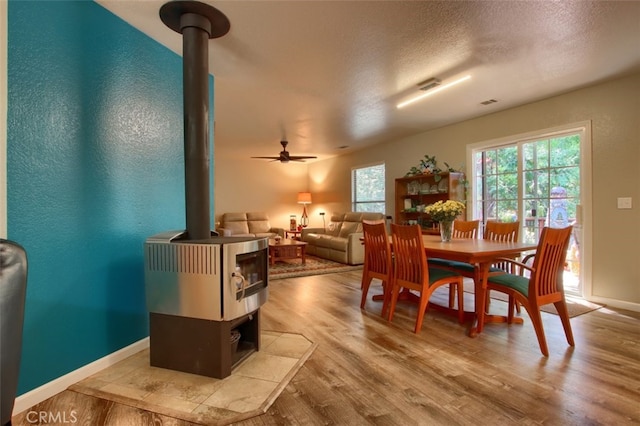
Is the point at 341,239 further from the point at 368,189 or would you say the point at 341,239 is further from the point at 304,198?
the point at 304,198

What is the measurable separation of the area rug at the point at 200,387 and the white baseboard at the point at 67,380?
4 cm

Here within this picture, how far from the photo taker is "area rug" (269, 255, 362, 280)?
481 cm

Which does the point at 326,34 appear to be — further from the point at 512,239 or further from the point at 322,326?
the point at 512,239

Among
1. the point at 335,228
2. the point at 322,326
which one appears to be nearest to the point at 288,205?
the point at 335,228

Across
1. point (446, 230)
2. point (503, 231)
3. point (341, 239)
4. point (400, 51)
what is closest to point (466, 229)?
point (503, 231)

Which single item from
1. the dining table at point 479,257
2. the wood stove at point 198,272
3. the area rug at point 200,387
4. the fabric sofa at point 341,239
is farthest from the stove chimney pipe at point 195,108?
the fabric sofa at point 341,239

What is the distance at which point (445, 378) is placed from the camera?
189 cm

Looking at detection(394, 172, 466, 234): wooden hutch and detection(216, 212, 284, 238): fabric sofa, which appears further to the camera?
detection(216, 212, 284, 238): fabric sofa

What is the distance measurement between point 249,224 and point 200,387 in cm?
600

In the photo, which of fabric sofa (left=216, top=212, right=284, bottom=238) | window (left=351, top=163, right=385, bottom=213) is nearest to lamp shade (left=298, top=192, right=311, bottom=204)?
fabric sofa (left=216, top=212, right=284, bottom=238)

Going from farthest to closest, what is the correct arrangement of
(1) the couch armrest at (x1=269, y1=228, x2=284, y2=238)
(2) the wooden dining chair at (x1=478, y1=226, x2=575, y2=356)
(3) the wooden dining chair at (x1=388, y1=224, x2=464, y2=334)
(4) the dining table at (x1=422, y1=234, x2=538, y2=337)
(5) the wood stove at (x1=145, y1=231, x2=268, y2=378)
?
1. (1) the couch armrest at (x1=269, y1=228, x2=284, y2=238)
2. (3) the wooden dining chair at (x1=388, y1=224, x2=464, y2=334)
3. (4) the dining table at (x1=422, y1=234, x2=538, y2=337)
4. (2) the wooden dining chair at (x1=478, y1=226, x2=575, y2=356)
5. (5) the wood stove at (x1=145, y1=231, x2=268, y2=378)

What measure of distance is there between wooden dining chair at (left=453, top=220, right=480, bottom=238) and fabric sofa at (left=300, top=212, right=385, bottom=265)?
5.63 ft

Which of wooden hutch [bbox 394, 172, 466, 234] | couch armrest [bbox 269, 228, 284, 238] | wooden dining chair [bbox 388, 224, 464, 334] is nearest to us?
wooden dining chair [bbox 388, 224, 464, 334]

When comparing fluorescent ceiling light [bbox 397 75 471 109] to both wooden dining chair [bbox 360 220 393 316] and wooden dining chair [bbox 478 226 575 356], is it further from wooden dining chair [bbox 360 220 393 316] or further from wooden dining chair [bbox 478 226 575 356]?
wooden dining chair [bbox 478 226 575 356]
